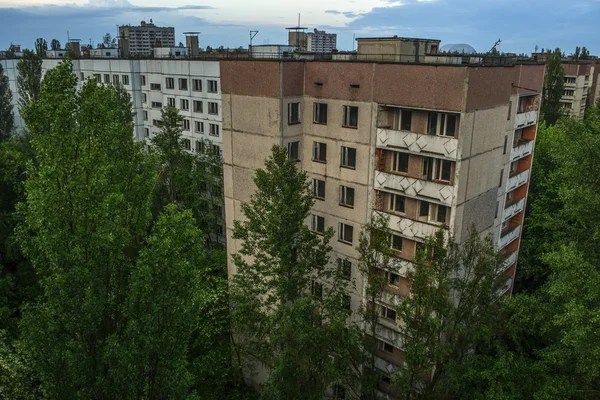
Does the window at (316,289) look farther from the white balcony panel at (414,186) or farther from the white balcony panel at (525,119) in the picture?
the white balcony panel at (525,119)

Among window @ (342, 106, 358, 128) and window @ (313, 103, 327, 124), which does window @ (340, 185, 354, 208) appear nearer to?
window @ (342, 106, 358, 128)

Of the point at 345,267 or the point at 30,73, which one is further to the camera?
the point at 30,73

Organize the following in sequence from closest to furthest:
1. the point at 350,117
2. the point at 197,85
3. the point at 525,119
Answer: the point at 350,117 < the point at 525,119 < the point at 197,85

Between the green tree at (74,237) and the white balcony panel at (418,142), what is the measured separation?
12.3 metres

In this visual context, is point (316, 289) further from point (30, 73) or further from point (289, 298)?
point (30, 73)

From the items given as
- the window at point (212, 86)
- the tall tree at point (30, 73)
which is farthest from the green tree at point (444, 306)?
the tall tree at point (30, 73)

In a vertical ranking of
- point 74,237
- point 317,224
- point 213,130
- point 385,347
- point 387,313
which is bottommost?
point 385,347

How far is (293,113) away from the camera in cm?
2428

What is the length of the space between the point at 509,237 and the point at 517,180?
3748mm

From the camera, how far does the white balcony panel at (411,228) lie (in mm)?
21828

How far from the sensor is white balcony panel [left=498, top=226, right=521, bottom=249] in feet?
91.6

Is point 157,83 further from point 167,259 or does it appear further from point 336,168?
point 167,259

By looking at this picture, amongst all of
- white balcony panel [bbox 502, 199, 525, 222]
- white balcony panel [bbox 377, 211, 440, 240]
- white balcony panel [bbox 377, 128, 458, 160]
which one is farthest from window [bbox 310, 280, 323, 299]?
white balcony panel [bbox 502, 199, 525, 222]

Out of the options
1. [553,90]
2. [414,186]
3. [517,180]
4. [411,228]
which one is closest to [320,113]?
[414,186]
